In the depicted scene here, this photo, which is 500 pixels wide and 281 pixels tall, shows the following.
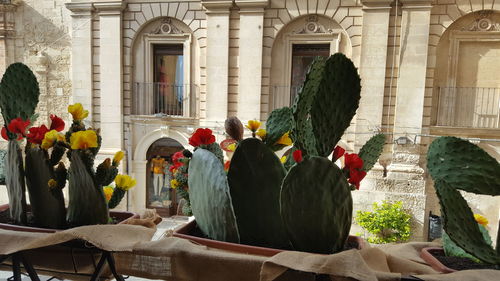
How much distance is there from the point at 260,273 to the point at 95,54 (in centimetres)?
689

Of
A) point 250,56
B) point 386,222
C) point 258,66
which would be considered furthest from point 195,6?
point 386,222

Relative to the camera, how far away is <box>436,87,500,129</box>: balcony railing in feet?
18.2

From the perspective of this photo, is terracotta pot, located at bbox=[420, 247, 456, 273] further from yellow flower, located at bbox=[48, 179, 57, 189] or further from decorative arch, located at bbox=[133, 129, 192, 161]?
decorative arch, located at bbox=[133, 129, 192, 161]

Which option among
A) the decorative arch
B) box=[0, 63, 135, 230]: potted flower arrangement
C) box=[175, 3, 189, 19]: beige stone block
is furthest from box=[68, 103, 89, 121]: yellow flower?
box=[175, 3, 189, 19]: beige stone block

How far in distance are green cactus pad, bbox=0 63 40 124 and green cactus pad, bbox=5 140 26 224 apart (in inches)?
4.3

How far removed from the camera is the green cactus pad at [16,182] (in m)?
1.05

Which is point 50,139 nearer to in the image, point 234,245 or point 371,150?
point 234,245

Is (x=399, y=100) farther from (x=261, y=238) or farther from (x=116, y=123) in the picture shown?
(x=261, y=238)

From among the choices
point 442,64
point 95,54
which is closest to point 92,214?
point 442,64

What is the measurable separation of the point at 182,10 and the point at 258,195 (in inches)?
240

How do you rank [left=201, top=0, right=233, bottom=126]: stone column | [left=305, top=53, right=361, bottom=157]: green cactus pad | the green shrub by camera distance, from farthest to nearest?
[left=201, top=0, right=233, bottom=126]: stone column
the green shrub
[left=305, top=53, right=361, bottom=157]: green cactus pad

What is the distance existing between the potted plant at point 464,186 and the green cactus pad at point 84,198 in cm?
86

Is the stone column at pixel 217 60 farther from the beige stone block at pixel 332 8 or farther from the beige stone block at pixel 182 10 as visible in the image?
the beige stone block at pixel 332 8

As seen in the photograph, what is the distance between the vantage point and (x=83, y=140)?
0.96m
